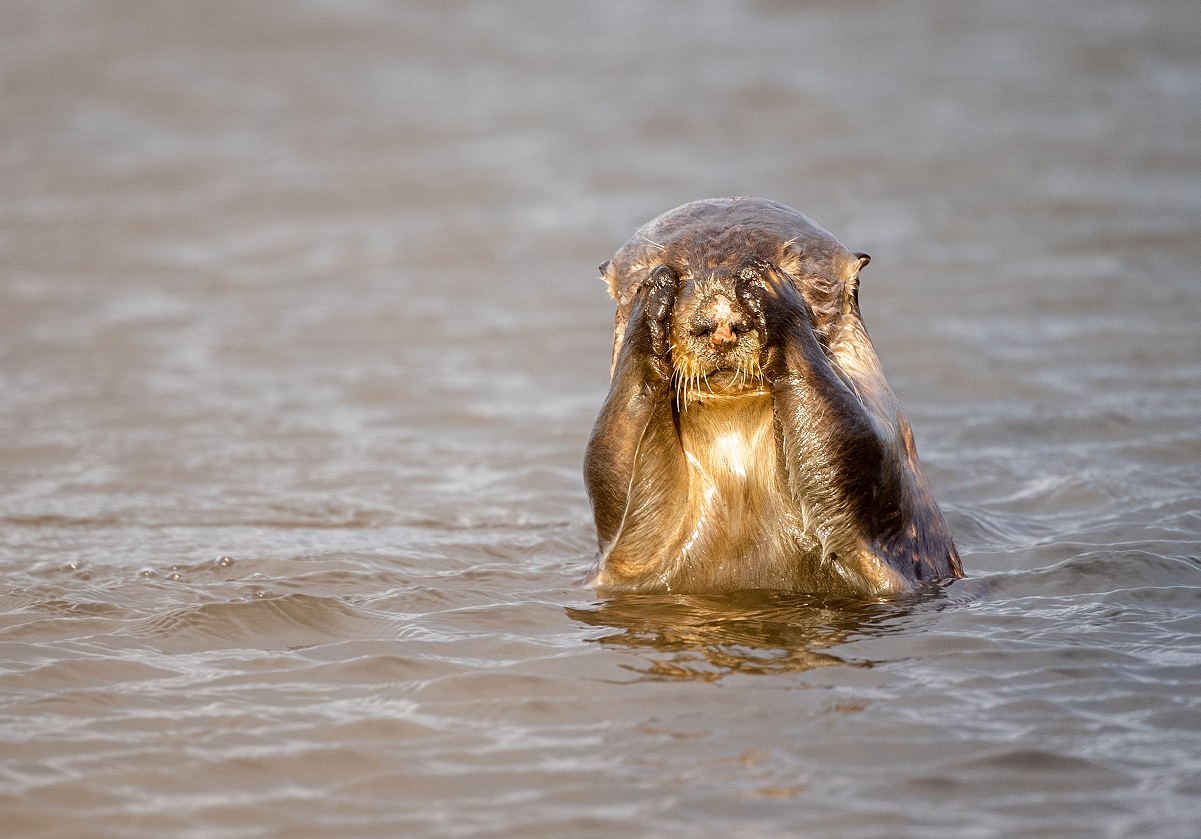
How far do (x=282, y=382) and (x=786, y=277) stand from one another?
5896 millimetres

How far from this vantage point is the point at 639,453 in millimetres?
4996

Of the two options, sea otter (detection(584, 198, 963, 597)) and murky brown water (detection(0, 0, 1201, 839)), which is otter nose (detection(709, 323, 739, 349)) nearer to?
sea otter (detection(584, 198, 963, 597))

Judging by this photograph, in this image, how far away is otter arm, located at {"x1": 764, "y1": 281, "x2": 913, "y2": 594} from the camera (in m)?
4.71

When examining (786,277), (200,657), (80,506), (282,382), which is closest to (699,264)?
(786,277)

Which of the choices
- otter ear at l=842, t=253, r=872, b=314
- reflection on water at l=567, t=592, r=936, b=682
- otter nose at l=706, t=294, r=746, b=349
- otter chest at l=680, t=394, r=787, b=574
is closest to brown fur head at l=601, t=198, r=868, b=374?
otter ear at l=842, t=253, r=872, b=314

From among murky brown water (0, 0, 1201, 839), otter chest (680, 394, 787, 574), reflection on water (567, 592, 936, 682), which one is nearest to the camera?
murky brown water (0, 0, 1201, 839)

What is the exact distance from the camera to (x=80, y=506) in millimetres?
7383

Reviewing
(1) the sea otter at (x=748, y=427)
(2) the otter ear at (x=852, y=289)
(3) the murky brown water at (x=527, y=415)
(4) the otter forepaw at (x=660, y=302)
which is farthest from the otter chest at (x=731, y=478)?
(2) the otter ear at (x=852, y=289)

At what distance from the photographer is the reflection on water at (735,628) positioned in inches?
184

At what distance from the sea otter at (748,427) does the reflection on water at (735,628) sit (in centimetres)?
6

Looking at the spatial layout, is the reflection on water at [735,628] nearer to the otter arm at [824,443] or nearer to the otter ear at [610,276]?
the otter arm at [824,443]

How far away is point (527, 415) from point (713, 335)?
468cm

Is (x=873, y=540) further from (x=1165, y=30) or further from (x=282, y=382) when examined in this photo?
(x=1165, y=30)

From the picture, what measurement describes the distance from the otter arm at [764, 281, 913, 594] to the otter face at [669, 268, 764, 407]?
0.23ft
